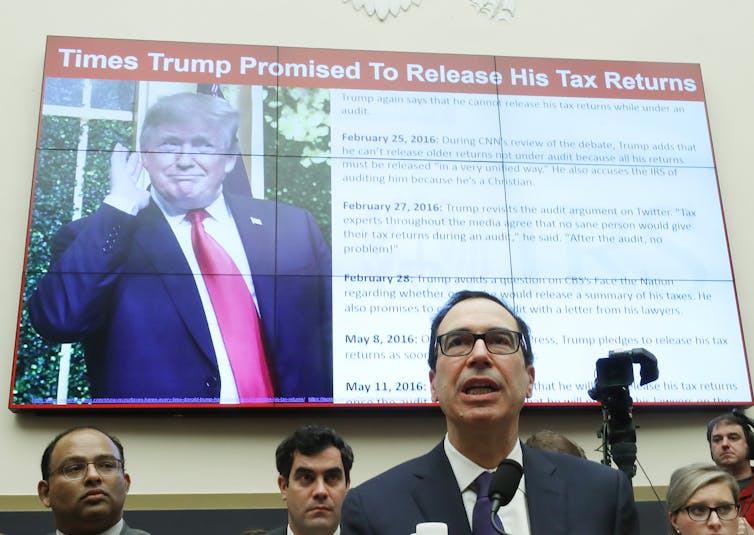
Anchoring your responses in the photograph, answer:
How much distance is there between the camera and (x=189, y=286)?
436 cm

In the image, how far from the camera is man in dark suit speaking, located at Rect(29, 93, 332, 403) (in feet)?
13.9

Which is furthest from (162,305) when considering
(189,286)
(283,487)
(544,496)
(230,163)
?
(544,496)

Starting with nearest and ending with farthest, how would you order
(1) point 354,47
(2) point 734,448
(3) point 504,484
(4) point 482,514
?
(3) point 504,484 < (4) point 482,514 < (2) point 734,448 < (1) point 354,47

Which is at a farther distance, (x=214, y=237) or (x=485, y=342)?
(x=214, y=237)

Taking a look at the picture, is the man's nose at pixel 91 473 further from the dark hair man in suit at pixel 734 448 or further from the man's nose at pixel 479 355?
the dark hair man in suit at pixel 734 448

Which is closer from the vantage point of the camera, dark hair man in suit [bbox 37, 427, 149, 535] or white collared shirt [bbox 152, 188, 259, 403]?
dark hair man in suit [bbox 37, 427, 149, 535]

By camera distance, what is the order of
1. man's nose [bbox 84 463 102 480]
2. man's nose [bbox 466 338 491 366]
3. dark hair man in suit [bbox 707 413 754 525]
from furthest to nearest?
1. dark hair man in suit [bbox 707 413 754 525]
2. man's nose [bbox 84 463 102 480]
3. man's nose [bbox 466 338 491 366]

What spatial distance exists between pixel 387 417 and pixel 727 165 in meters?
2.42

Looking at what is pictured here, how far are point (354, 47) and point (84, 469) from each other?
3136mm

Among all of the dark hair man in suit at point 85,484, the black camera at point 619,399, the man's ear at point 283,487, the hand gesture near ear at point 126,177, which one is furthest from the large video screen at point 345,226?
the black camera at point 619,399

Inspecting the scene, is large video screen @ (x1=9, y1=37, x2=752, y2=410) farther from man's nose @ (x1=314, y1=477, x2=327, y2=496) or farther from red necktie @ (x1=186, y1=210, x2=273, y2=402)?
man's nose @ (x1=314, y1=477, x2=327, y2=496)

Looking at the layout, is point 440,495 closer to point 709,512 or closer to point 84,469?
point 709,512

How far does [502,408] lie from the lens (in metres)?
1.60

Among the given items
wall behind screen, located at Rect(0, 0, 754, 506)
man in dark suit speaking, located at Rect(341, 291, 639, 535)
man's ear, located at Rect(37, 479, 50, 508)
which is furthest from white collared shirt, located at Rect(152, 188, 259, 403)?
man in dark suit speaking, located at Rect(341, 291, 639, 535)
